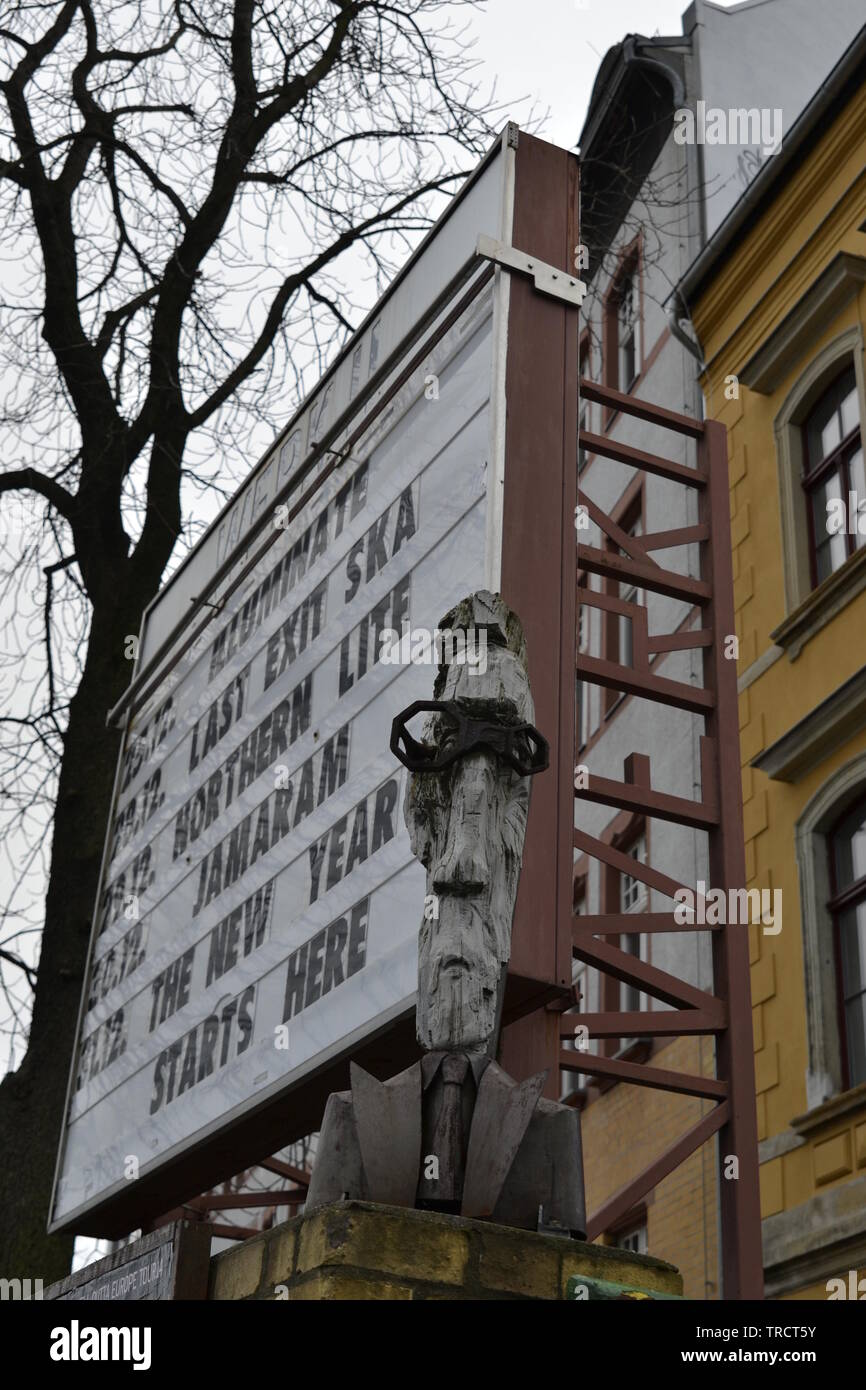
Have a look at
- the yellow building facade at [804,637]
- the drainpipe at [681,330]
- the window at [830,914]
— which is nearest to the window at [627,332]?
the drainpipe at [681,330]

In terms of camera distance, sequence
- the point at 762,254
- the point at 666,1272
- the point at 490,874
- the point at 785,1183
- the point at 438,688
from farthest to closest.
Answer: the point at 762,254, the point at 785,1183, the point at 438,688, the point at 490,874, the point at 666,1272

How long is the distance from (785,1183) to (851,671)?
3.69 meters

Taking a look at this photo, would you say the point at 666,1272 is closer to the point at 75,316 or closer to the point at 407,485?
the point at 407,485

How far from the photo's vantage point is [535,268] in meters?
7.52

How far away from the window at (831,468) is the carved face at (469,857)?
8.71m

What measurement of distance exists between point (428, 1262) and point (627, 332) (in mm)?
17304

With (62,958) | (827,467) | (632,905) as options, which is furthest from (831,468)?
(62,958)

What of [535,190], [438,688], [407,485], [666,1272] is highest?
[535,190]

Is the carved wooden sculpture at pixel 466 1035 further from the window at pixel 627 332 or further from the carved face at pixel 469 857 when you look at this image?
the window at pixel 627 332

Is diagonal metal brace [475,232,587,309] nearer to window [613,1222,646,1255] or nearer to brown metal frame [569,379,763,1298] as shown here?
brown metal frame [569,379,763,1298]

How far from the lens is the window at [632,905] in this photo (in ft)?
52.7
